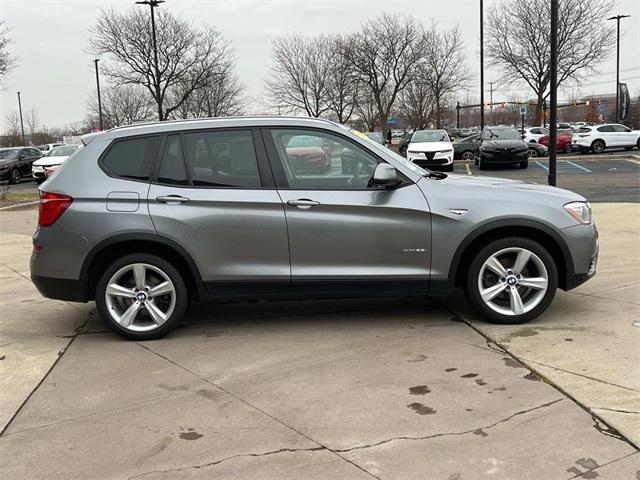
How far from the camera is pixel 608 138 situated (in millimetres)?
31328

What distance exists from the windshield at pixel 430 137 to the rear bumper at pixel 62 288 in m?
20.1

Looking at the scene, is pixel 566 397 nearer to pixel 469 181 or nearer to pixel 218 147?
pixel 469 181

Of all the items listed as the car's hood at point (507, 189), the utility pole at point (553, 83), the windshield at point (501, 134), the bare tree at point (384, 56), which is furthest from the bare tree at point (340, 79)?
the car's hood at point (507, 189)

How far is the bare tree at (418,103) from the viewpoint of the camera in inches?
2045

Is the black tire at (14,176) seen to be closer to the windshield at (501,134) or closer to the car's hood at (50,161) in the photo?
the car's hood at (50,161)

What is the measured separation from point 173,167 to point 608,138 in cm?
3114

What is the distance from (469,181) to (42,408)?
3.67 m

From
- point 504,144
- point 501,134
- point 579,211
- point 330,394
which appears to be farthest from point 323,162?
point 501,134

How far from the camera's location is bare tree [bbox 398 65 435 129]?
51938 mm

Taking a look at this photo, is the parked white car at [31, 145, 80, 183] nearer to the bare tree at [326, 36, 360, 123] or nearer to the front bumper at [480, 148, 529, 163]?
the front bumper at [480, 148, 529, 163]

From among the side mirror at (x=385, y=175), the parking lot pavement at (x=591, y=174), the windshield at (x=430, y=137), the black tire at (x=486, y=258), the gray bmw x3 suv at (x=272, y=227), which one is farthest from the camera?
the windshield at (x=430, y=137)

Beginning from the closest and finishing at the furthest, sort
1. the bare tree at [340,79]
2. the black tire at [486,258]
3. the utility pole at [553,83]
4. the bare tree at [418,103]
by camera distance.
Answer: the black tire at [486,258]
the utility pole at [553,83]
the bare tree at [340,79]
the bare tree at [418,103]

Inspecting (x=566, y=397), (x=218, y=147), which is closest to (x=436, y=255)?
(x=566, y=397)

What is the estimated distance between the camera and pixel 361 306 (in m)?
5.85
